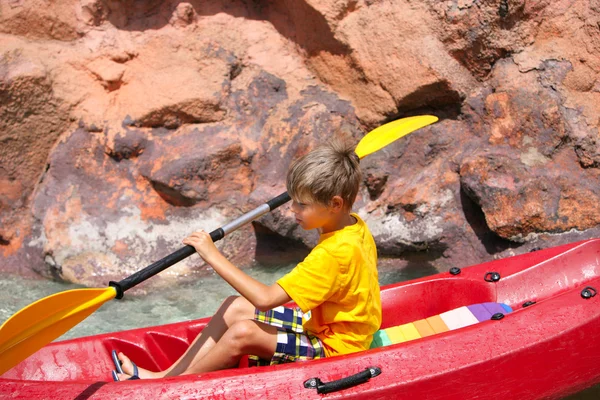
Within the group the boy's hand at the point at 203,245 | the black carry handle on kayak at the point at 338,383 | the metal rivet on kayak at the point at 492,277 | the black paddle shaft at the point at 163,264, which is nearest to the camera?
the black carry handle on kayak at the point at 338,383

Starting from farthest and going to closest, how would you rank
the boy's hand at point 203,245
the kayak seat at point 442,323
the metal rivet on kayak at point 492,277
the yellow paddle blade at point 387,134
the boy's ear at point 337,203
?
the yellow paddle blade at point 387,134
the metal rivet on kayak at point 492,277
the kayak seat at point 442,323
the boy's hand at point 203,245
the boy's ear at point 337,203

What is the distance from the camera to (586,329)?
2.54 metres

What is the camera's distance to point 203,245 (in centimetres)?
251

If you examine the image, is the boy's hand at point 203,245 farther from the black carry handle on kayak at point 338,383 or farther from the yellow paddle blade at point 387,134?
the yellow paddle blade at point 387,134

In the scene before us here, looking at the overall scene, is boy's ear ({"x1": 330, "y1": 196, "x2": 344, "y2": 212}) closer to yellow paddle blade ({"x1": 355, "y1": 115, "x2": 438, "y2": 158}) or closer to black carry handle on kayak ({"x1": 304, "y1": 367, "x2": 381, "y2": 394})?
black carry handle on kayak ({"x1": 304, "y1": 367, "x2": 381, "y2": 394})

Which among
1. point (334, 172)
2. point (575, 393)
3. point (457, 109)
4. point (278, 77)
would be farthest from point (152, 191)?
point (575, 393)

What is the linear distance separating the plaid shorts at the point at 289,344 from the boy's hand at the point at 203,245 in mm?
277

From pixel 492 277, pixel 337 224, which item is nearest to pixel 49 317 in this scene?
pixel 337 224

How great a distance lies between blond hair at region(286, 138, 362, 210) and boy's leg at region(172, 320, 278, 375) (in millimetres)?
466

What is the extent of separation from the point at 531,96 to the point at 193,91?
2.01 metres

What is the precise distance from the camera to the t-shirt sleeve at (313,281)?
2.31 m

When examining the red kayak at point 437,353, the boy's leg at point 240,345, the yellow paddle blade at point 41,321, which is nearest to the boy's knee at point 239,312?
the boy's leg at point 240,345

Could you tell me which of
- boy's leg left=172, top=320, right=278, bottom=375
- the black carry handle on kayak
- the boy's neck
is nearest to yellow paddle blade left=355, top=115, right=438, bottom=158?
the boy's neck

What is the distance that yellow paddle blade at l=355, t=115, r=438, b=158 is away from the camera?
3.46 metres
